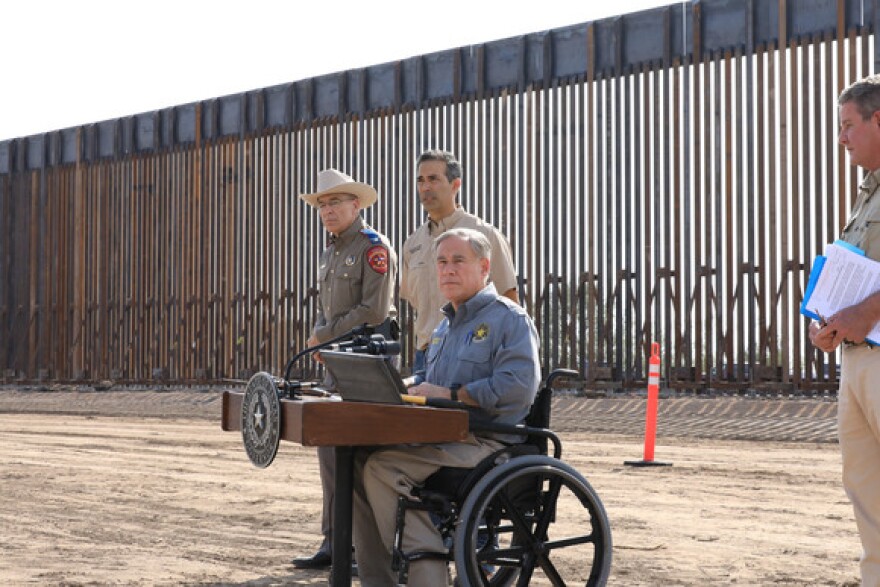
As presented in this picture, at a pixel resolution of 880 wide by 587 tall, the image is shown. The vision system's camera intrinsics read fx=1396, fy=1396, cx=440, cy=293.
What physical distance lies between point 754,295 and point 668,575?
1054cm

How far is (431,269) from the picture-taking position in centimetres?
563

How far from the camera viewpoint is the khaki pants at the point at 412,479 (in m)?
4.11

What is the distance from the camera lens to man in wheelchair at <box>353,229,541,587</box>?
4.21 meters

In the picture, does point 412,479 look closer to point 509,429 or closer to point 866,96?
point 509,429

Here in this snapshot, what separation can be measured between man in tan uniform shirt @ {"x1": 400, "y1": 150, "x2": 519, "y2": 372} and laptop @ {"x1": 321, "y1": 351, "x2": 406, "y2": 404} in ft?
3.45

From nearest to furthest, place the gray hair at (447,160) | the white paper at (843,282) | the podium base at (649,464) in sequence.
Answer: the white paper at (843,282)
the gray hair at (447,160)
the podium base at (649,464)

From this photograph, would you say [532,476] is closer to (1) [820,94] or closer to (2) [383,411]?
(2) [383,411]

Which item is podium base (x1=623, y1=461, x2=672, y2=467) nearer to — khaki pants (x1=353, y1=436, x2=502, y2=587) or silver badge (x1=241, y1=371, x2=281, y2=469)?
khaki pants (x1=353, y1=436, x2=502, y2=587)

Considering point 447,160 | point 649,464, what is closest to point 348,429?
point 447,160

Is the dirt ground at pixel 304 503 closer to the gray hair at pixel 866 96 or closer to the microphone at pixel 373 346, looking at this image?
the microphone at pixel 373 346

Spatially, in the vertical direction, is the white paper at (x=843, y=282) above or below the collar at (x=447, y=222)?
below

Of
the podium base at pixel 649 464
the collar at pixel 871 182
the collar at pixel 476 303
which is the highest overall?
→ the collar at pixel 871 182

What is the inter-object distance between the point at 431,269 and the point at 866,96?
86.1 inches

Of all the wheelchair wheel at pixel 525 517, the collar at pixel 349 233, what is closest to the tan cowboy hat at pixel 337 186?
the collar at pixel 349 233
